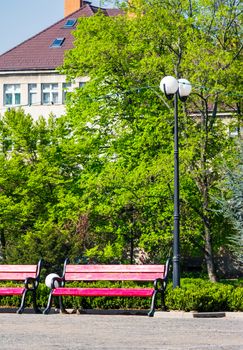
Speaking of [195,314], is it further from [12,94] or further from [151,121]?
[12,94]

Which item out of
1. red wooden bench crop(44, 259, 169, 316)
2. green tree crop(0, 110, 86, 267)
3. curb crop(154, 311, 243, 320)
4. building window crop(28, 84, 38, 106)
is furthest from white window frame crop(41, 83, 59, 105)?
curb crop(154, 311, 243, 320)

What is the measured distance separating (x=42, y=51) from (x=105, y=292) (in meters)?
55.2

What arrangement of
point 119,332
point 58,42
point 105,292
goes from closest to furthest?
point 119,332, point 105,292, point 58,42

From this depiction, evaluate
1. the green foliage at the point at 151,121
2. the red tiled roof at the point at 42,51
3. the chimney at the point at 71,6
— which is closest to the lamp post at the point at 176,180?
the green foliage at the point at 151,121

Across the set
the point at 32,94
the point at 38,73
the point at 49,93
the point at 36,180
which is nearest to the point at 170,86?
the point at 36,180

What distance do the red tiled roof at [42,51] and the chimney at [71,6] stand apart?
238 centimetres

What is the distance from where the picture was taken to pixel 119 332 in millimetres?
16641

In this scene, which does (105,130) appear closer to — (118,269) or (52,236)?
(52,236)

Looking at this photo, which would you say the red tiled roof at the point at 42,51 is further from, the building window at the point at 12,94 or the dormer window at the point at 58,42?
the building window at the point at 12,94

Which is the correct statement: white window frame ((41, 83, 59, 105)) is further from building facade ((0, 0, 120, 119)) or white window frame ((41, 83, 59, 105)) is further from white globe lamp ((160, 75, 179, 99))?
white globe lamp ((160, 75, 179, 99))

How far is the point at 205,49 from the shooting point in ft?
145

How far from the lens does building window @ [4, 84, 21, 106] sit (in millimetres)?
77188

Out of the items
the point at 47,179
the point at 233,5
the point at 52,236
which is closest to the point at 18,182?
the point at 47,179

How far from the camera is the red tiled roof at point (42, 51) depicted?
7550 centimetres
